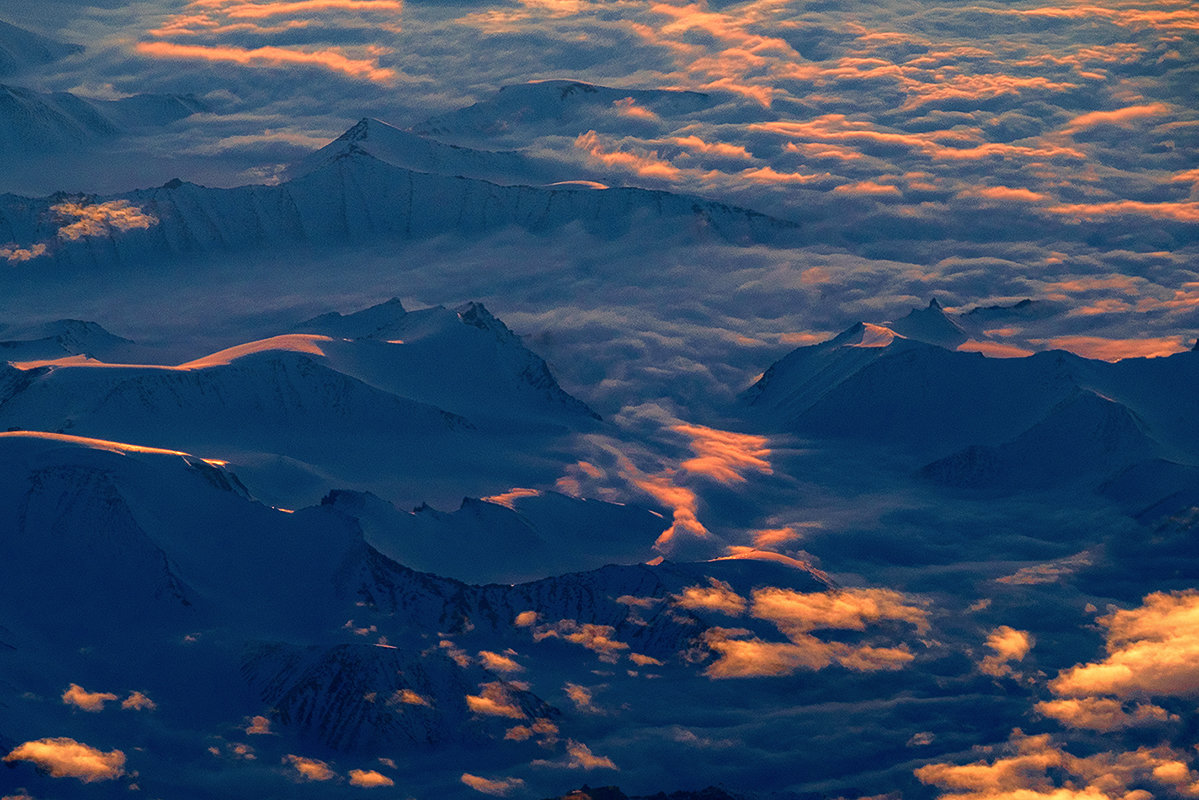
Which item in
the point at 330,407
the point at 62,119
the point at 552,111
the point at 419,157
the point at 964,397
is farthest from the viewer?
the point at 552,111

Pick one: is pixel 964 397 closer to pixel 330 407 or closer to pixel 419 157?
pixel 330 407

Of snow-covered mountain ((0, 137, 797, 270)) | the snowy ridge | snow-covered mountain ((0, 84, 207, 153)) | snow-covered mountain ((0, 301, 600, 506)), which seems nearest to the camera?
snow-covered mountain ((0, 301, 600, 506))

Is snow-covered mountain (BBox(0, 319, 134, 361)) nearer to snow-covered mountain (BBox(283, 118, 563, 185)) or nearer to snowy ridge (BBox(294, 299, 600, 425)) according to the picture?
snowy ridge (BBox(294, 299, 600, 425))

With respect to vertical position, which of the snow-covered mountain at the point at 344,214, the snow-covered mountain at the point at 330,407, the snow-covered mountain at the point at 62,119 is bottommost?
the snow-covered mountain at the point at 330,407

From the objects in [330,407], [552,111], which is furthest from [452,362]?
[552,111]

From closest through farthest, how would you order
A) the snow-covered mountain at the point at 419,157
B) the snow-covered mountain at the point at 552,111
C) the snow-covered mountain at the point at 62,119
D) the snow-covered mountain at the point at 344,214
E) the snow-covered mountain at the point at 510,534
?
1. the snow-covered mountain at the point at 510,534
2. the snow-covered mountain at the point at 344,214
3. the snow-covered mountain at the point at 419,157
4. the snow-covered mountain at the point at 62,119
5. the snow-covered mountain at the point at 552,111

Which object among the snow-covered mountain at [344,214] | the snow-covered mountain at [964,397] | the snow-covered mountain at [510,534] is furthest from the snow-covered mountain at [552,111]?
the snow-covered mountain at [510,534]

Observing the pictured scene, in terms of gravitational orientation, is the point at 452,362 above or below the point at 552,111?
below

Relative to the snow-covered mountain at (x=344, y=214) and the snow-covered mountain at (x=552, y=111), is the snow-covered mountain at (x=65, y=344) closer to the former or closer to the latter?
the snow-covered mountain at (x=344, y=214)

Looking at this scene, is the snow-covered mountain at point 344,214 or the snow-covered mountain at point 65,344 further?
the snow-covered mountain at point 344,214

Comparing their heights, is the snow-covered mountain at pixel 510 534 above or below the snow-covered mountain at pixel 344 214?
below

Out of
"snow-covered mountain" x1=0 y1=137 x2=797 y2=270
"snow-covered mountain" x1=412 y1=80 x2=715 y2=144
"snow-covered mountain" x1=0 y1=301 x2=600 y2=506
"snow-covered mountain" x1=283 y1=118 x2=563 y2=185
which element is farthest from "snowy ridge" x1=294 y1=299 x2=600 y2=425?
"snow-covered mountain" x1=412 y1=80 x2=715 y2=144
